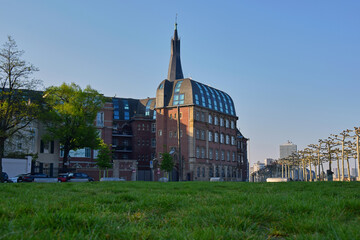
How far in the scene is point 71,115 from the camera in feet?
197

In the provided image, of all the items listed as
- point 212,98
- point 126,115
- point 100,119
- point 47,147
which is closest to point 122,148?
point 126,115

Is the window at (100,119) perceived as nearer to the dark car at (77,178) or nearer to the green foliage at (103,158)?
the green foliage at (103,158)

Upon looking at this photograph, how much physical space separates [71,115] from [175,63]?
53.6 m

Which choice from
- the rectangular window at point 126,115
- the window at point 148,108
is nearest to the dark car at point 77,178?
the window at point 148,108

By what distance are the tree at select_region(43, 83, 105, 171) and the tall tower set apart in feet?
151

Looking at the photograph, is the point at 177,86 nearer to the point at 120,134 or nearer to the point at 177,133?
the point at 177,133

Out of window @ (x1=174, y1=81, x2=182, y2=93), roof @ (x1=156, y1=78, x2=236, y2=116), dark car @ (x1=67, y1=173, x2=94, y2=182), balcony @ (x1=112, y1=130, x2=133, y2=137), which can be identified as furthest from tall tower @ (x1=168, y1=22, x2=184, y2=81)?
dark car @ (x1=67, y1=173, x2=94, y2=182)

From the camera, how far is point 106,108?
7712 cm

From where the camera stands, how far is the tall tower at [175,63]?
352 feet

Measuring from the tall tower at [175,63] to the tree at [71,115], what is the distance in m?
45.9

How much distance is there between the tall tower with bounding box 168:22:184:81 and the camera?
10738 centimetres

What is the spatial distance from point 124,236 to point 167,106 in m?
83.6

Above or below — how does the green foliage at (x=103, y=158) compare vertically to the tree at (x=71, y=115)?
below

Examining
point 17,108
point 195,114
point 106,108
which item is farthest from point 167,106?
point 17,108
